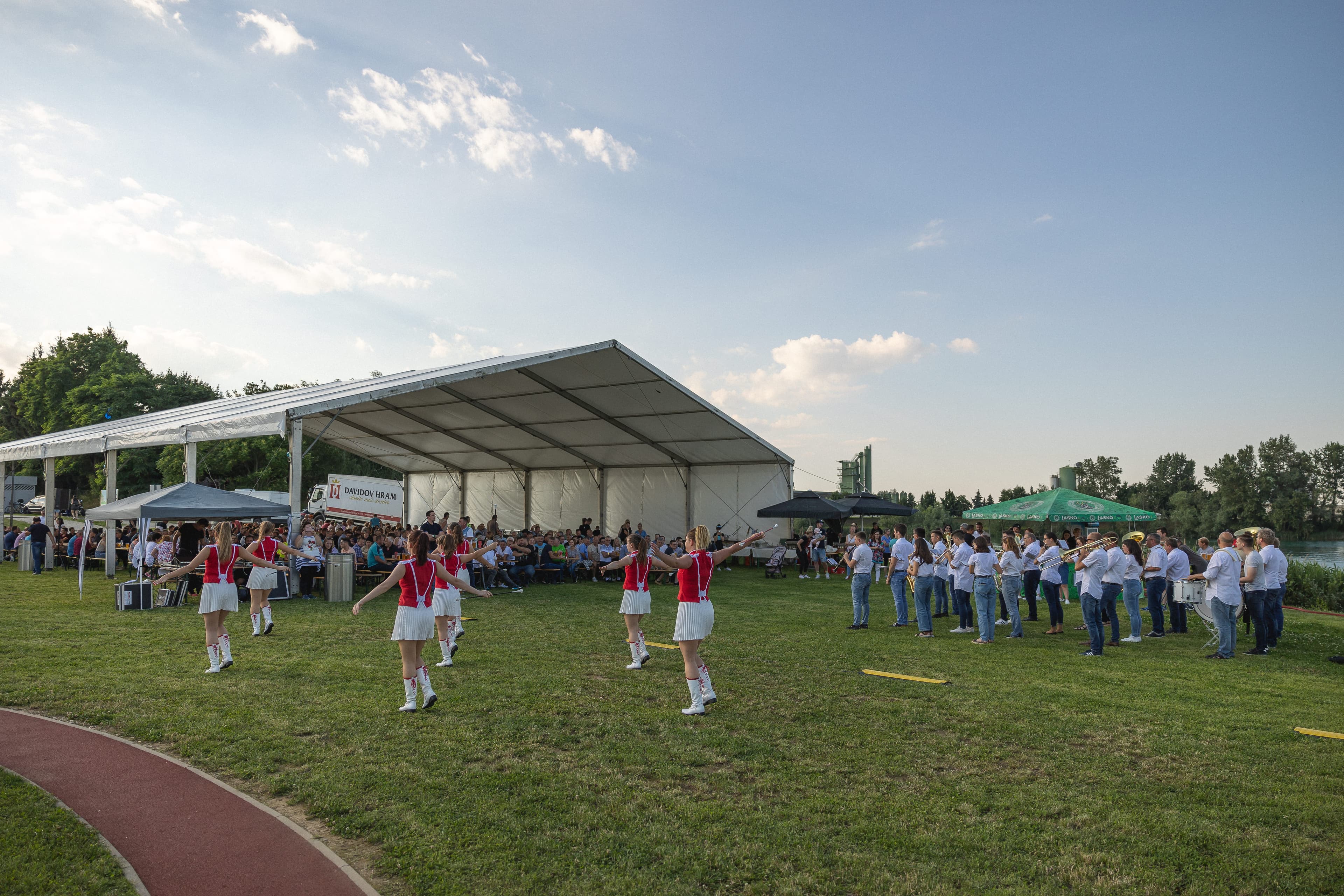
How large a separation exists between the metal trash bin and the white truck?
22195mm

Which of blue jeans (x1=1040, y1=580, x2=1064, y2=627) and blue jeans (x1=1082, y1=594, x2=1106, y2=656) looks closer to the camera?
blue jeans (x1=1082, y1=594, x2=1106, y2=656)

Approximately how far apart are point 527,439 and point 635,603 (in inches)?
772

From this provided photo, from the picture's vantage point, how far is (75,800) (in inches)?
190

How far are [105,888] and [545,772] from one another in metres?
2.52

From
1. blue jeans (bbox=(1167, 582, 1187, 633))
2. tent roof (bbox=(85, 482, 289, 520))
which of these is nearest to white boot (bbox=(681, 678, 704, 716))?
blue jeans (bbox=(1167, 582, 1187, 633))

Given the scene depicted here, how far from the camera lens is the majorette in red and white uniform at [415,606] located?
6.87 meters

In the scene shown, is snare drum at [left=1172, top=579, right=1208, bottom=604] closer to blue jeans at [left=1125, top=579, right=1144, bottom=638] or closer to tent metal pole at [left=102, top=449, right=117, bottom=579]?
blue jeans at [left=1125, top=579, right=1144, bottom=638]

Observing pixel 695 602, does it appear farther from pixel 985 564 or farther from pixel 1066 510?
pixel 1066 510

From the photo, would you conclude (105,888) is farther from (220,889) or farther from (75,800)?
(75,800)

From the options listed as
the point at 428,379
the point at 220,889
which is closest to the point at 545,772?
the point at 220,889

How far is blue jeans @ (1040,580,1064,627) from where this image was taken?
12344 mm

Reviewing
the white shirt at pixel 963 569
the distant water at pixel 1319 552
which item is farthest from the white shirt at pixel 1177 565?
the distant water at pixel 1319 552

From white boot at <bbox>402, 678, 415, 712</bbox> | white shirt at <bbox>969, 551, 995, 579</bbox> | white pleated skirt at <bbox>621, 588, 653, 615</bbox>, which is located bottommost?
white boot at <bbox>402, 678, 415, 712</bbox>

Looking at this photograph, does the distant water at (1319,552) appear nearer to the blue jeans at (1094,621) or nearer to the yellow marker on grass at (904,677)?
the blue jeans at (1094,621)
